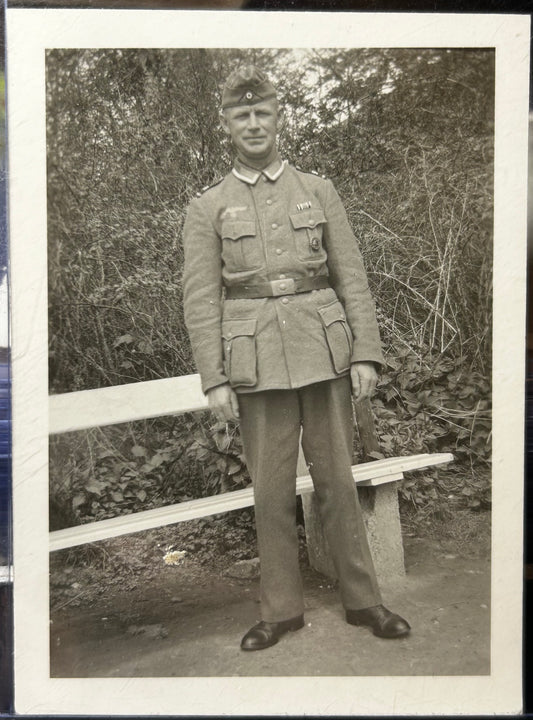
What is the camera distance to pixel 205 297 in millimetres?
3197

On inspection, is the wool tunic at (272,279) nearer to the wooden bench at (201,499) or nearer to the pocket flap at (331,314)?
the pocket flap at (331,314)

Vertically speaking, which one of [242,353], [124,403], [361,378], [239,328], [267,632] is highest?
[239,328]

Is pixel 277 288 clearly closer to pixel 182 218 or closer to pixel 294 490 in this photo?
pixel 182 218

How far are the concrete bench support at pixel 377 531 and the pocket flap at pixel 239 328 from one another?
0.61m

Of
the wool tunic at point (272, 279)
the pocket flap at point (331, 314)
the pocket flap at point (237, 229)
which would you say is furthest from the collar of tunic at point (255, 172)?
the pocket flap at point (331, 314)

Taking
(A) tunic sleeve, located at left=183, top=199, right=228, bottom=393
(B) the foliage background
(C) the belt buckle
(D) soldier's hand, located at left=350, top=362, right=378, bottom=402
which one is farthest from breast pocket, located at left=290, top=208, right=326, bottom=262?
(D) soldier's hand, located at left=350, top=362, right=378, bottom=402

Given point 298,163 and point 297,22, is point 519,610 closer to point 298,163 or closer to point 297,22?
point 298,163

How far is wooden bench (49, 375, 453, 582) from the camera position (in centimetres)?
324

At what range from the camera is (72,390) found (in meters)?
3.28

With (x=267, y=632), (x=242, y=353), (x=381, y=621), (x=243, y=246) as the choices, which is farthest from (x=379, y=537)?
(x=243, y=246)

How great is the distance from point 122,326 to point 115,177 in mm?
642

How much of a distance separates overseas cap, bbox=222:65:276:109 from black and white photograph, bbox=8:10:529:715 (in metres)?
0.01

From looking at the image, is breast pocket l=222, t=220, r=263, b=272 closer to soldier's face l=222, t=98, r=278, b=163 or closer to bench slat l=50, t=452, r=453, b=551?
soldier's face l=222, t=98, r=278, b=163

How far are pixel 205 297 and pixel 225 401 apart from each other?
44 centimetres
